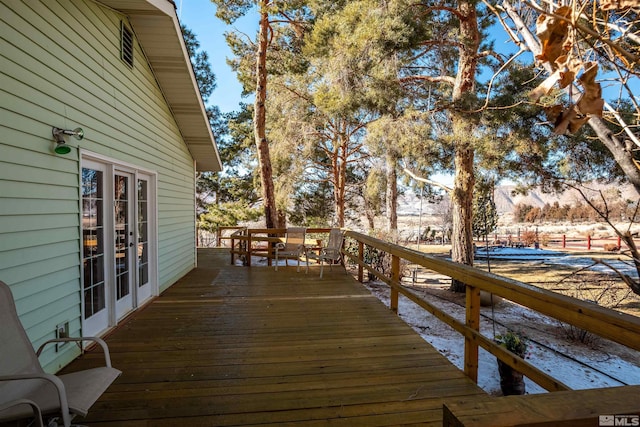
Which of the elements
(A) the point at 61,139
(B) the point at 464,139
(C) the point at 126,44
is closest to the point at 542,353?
(B) the point at 464,139

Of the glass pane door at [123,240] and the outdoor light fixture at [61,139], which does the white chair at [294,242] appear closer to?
the glass pane door at [123,240]

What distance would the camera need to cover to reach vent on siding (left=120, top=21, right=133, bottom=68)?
434 cm

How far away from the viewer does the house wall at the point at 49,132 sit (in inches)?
98.1

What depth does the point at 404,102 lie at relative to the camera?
28.6ft

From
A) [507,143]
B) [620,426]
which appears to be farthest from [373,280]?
[620,426]

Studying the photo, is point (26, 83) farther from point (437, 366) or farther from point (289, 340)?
point (437, 366)

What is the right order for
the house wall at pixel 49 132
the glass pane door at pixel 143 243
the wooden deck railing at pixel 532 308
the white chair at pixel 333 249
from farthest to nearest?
the white chair at pixel 333 249
the glass pane door at pixel 143 243
the house wall at pixel 49 132
the wooden deck railing at pixel 532 308

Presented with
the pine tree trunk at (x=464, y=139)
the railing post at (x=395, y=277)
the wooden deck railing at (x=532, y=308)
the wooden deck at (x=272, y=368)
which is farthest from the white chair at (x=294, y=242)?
the wooden deck railing at (x=532, y=308)

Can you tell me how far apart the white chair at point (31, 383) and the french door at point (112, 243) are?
4.31 ft

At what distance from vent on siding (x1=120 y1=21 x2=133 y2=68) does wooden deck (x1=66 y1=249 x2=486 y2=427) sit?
10.6 feet

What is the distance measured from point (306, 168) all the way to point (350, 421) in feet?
45.8

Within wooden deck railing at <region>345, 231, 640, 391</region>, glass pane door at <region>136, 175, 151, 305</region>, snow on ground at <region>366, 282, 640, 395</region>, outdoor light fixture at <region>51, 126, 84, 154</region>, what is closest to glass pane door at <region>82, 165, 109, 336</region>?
outdoor light fixture at <region>51, 126, 84, 154</region>

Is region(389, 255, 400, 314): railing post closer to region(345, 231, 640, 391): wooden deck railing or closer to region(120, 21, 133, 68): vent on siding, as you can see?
region(345, 231, 640, 391): wooden deck railing

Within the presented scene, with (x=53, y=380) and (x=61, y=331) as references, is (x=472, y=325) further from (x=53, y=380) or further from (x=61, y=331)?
(x=61, y=331)
